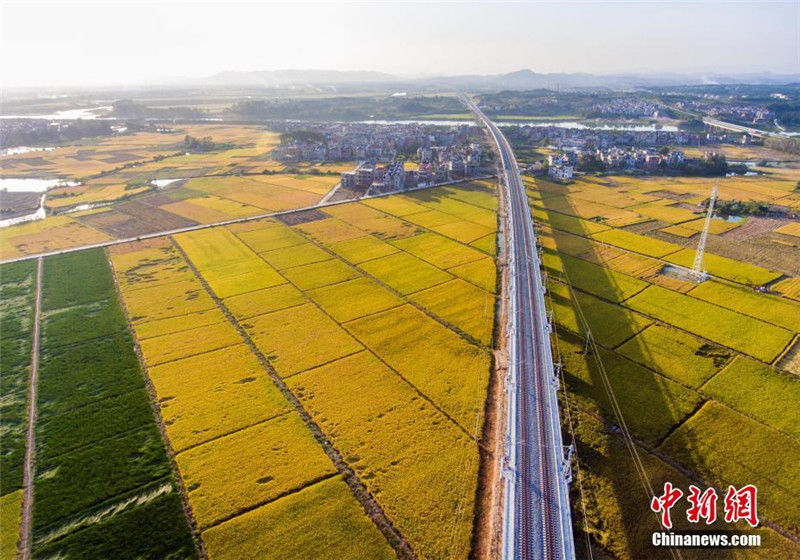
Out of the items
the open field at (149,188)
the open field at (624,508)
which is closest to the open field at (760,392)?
the open field at (624,508)

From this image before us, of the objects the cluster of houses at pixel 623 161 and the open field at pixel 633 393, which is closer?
the open field at pixel 633 393

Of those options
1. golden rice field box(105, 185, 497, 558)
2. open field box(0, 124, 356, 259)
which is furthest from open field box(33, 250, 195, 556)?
open field box(0, 124, 356, 259)

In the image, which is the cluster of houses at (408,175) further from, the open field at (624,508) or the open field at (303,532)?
the open field at (303,532)

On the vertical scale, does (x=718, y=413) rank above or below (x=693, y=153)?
below

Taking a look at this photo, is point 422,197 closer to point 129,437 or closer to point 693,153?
point 129,437

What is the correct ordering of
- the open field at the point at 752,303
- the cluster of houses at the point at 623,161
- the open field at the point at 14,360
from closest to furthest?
the open field at the point at 14,360 → the open field at the point at 752,303 → the cluster of houses at the point at 623,161

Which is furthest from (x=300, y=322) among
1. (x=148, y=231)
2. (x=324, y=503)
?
(x=148, y=231)

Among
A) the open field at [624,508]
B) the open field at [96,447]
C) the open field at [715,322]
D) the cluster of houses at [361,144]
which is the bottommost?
the open field at [624,508]

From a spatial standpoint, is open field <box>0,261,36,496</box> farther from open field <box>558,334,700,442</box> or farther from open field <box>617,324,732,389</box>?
open field <box>617,324,732,389</box>

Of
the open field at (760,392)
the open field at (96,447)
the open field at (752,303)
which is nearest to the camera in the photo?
the open field at (96,447)
